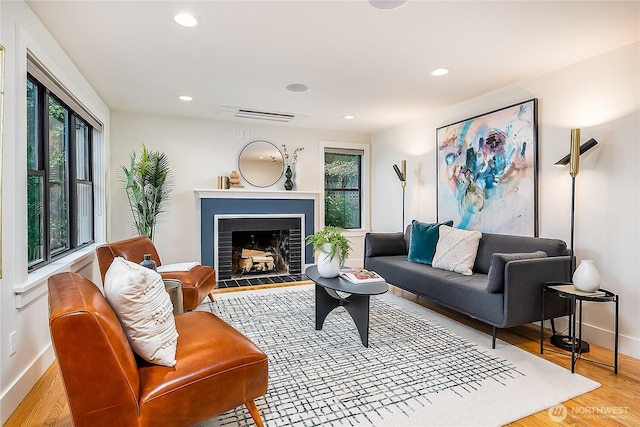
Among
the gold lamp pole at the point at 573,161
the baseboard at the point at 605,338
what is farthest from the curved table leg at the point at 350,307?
the baseboard at the point at 605,338

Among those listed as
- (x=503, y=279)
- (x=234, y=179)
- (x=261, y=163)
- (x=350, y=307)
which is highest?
(x=261, y=163)

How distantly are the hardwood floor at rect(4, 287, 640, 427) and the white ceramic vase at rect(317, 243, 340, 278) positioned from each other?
1.56 meters

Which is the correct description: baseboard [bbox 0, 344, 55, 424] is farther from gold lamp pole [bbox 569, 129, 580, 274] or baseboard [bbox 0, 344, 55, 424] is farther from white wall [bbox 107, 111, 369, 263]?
gold lamp pole [bbox 569, 129, 580, 274]

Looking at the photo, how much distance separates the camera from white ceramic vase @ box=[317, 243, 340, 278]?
9.55 feet

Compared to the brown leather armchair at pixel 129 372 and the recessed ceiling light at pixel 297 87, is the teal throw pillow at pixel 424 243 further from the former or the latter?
the brown leather armchair at pixel 129 372

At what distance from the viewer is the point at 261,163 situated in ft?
17.4

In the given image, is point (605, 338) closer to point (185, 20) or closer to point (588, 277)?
point (588, 277)

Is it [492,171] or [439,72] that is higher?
[439,72]

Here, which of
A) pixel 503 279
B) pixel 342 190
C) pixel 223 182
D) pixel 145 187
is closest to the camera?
pixel 503 279

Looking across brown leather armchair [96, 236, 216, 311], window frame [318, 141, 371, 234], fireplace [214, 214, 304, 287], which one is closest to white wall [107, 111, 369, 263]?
fireplace [214, 214, 304, 287]

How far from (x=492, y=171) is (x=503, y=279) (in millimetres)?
1539

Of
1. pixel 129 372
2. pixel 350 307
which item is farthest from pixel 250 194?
pixel 129 372

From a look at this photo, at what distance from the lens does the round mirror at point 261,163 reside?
17.2 feet

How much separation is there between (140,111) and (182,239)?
178 centimetres
